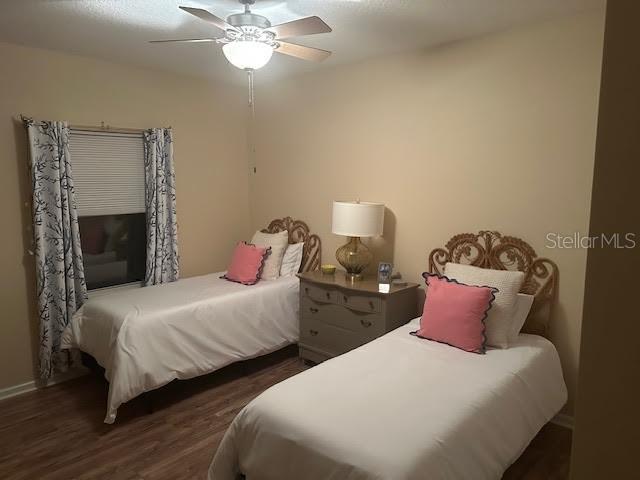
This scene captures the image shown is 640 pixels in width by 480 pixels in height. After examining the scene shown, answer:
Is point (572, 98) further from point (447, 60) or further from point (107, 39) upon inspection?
point (107, 39)

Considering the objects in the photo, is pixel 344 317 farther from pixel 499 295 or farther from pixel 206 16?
pixel 206 16

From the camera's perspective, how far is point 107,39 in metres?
2.99

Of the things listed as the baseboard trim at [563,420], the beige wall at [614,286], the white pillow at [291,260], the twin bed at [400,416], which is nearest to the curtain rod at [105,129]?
the white pillow at [291,260]

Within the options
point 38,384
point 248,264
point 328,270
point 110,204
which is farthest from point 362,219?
point 38,384

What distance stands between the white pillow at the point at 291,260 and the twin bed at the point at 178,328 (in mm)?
125

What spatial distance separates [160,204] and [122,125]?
2.31 feet

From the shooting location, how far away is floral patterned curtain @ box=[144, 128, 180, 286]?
373 cm

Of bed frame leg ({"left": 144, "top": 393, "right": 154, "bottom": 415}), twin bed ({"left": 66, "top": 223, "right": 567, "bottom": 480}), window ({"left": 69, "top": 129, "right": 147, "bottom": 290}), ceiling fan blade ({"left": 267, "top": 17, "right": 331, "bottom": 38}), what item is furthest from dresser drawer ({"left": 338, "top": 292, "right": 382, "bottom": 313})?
window ({"left": 69, "top": 129, "right": 147, "bottom": 290})

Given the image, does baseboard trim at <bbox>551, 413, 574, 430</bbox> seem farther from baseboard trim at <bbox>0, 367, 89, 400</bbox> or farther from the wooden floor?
baseboard trim at <bbox>0, 367, 89, 400</bbox>

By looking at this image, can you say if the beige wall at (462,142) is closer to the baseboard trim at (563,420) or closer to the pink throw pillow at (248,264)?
the baseboard trim at (563,420)

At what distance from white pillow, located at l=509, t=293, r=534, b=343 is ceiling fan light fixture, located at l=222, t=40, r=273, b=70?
6.70 feet

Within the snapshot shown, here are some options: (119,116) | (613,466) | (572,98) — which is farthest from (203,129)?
(613,466)

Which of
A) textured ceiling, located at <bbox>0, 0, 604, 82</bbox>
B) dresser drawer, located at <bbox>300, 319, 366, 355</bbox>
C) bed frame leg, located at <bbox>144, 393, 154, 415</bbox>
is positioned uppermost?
textured ceiling, located at <bbox>0, 0, 604, 82</bbox>

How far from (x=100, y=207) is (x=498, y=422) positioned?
3.21m
